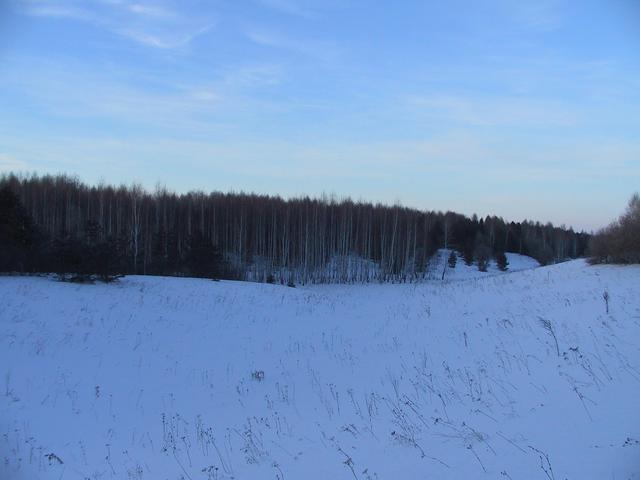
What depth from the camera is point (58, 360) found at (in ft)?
32.5

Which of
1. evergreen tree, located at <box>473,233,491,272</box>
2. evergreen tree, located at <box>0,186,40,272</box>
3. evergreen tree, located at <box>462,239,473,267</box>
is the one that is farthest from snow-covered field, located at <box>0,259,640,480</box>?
evergreen tree, located at <box>462,239,473,267</box>

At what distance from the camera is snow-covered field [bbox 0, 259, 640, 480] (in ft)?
17.1

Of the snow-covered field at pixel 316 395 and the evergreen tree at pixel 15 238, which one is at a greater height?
the evergreen tree at pixel 15 238

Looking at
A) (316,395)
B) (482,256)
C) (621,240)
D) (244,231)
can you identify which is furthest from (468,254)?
(316,395)

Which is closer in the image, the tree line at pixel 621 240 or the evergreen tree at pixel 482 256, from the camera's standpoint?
the tree line at pixel 621 240

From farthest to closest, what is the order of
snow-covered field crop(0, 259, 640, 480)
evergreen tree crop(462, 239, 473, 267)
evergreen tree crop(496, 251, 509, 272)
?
1. evergreen tree crop(462, 239, 473, 267)
2. evergreen tree crop(496, 251, 509, 272)
3. snow-covered field crop(0, 259, 640, 480)

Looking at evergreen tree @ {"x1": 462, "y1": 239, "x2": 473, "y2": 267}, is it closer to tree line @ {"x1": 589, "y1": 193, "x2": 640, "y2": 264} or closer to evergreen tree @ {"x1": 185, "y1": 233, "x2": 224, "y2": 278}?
tree line @ {"x1": 589, "y1": 193, "x2": 640, "y2": 264}

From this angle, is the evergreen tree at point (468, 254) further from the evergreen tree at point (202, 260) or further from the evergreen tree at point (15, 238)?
the evergreen tree at point (15, 238)

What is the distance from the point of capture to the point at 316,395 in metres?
8.11

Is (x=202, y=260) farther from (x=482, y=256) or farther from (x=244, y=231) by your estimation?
(x=482, y=256)

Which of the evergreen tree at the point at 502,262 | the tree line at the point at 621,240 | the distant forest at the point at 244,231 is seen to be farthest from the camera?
the evergreen tree at the point at 502,262

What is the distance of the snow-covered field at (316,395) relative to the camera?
5.21m

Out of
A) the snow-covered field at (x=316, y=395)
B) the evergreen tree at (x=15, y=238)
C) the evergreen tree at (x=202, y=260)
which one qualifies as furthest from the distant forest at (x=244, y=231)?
the snow-covered field at (x=316, y=395)

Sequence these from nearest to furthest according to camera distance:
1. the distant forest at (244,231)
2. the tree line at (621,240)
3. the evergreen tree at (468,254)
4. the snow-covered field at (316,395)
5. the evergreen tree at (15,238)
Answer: the snow-covered field at (316,395)
the evergreen tree at (15,238)
the tree line at (621,240)
the distant forest at (244,231)
the evergreen tree at (468,254)
